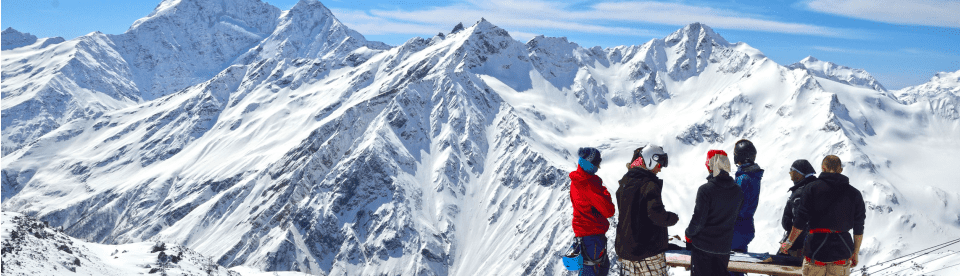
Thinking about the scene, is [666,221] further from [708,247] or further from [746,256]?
[746,256]

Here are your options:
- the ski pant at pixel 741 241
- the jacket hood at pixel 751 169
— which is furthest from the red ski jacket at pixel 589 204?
the ski pant at pixel 741 241

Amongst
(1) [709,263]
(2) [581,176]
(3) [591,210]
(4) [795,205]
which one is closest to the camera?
(1) [709,263]

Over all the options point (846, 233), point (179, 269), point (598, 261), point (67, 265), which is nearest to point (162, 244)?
point (179, 269)

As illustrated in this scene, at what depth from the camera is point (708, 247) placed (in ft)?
35.4

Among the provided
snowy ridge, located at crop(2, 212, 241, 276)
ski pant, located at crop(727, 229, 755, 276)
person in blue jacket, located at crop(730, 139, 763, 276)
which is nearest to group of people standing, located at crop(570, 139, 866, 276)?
person in blue jacket, located at crop(730, 139, 763, 276)

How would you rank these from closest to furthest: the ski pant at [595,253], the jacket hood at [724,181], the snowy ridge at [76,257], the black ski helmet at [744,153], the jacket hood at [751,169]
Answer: the jacket hood at [724,181], the ski pant at [595,253], the black ski helmet at [744,153], the jacket hood at [751,169], the snowy ridge at [76,257]

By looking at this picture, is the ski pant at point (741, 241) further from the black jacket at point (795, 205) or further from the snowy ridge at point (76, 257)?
the snowy ridge at point (76, 257)

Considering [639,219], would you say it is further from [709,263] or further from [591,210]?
[709,263]

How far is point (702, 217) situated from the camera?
10602 mm

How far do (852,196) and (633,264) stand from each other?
4408 millimetres

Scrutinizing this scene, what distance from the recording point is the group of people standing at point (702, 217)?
10523 millimetres

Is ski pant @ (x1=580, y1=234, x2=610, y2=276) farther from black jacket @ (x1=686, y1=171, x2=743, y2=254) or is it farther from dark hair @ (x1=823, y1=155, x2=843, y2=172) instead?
dark hair @ (x1=823, y1=155, x2=843, y2=172)

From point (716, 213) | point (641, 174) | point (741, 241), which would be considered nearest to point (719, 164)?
point (716, 213)

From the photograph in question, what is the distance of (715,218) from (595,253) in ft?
8.35
